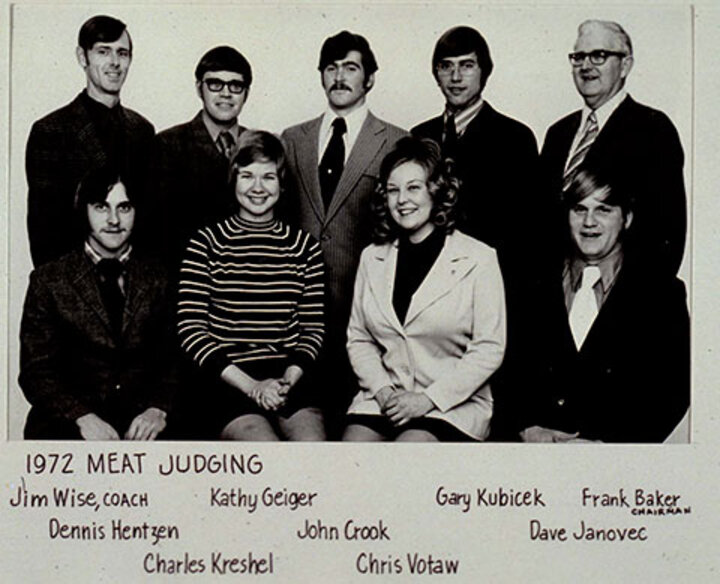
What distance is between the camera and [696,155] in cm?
184

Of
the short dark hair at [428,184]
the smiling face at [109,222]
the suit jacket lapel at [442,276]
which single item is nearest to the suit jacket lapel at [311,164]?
the short dark hair at [428,184]

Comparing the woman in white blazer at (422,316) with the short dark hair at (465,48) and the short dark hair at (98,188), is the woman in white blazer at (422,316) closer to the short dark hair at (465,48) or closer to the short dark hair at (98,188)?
the short dark hair at (465,48)

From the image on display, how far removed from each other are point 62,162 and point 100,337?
364 millimetres

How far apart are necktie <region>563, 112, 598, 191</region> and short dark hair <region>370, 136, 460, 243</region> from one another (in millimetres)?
221

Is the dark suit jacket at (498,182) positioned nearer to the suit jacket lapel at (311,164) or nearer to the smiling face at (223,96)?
the suit jacket lapel at (311,164)

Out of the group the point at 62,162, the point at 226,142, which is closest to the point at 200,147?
the point at 226,142

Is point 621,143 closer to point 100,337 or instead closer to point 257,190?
point 257,190

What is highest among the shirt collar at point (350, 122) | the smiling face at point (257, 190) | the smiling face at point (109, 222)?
the shirt collar at point (350, 122)

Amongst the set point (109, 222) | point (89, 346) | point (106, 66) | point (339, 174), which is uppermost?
point (106, 66)

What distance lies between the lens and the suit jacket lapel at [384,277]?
1.82 metres

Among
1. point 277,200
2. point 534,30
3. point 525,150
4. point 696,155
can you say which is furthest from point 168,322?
point 696,155

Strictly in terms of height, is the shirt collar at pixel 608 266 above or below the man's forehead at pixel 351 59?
below

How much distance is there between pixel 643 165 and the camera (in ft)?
6.00

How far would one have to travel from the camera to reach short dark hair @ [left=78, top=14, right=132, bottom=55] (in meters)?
1.84
